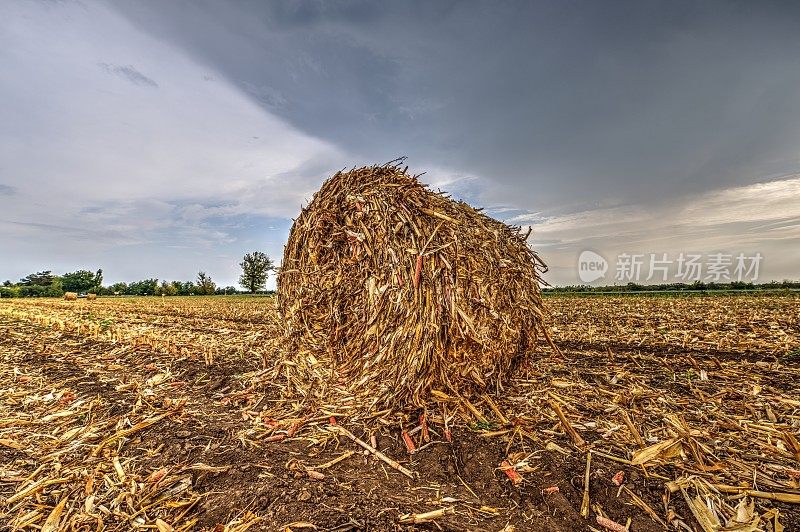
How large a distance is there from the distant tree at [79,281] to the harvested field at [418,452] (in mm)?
70978

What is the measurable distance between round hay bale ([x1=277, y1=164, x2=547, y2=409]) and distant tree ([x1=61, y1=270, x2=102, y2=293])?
74.1 meters

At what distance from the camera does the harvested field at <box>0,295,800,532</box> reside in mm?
3076

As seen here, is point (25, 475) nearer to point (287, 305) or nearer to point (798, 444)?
point (287, 305)

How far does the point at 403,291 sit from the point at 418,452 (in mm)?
1661

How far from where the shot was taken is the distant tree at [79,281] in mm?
63594

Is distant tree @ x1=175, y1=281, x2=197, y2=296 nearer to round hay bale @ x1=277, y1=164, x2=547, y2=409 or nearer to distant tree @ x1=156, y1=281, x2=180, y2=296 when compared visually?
distant tree @ x1=156, y1=281, x2=180, y2=296

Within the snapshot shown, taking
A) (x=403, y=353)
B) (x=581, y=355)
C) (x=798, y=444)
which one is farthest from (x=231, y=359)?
(x=798, y=444)

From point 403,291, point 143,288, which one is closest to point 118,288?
point 143,288

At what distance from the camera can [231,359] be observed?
745cm

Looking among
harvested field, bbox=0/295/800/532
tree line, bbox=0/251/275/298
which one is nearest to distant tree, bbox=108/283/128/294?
tree line, bbox=0/251/275/298

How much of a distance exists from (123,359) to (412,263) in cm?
637

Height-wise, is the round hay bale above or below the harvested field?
above

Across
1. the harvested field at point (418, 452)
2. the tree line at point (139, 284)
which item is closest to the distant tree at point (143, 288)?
the tree line at point (139, 284)

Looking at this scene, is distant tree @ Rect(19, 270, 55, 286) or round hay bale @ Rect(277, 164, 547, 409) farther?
distant tree @ Rect(19, 270, 55, 286)
